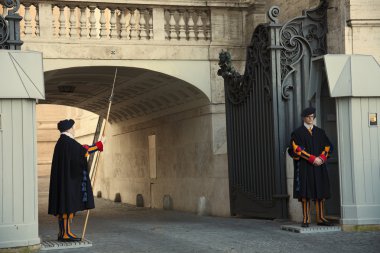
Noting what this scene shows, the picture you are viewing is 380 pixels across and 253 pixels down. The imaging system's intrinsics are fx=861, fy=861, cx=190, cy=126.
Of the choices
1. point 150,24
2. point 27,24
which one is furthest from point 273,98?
point 27,24

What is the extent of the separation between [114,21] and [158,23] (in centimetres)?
94

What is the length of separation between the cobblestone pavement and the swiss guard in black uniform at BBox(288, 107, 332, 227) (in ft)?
2.14

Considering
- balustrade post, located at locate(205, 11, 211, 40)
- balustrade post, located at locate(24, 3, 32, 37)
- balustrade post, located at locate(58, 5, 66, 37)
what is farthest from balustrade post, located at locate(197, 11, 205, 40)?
balustrade post, located at locate(24, 3, 32, 37)

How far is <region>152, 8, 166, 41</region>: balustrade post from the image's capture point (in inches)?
693

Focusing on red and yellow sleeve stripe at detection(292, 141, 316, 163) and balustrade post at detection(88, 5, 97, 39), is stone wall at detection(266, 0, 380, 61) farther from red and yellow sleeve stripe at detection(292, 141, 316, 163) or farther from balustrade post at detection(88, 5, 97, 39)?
balustrade post at detection(88, 5, 97, 39)

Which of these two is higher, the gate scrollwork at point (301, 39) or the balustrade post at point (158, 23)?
the balustrade post at point (158, 23)

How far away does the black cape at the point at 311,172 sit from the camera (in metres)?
12.8

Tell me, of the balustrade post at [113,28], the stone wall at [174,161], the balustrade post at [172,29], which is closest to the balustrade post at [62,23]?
A: the balustrade post at [113,28]

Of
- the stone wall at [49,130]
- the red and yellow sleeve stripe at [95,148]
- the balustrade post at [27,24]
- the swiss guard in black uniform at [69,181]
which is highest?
the balustrade post at [27,24]

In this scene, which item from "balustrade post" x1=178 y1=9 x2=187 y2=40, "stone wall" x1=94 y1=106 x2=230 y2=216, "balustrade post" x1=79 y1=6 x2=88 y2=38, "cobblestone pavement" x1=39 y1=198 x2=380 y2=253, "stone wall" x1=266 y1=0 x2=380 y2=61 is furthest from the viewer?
"stone wall" x1=94 y1=106 x2=230 y2=216

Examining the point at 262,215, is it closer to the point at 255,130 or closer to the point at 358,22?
the point at 255,130

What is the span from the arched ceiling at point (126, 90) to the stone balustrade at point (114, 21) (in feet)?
2.53

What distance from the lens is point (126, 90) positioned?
20625 millimetres

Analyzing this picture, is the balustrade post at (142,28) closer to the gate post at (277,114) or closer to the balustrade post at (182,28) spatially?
the balustrade post at (182,28)
